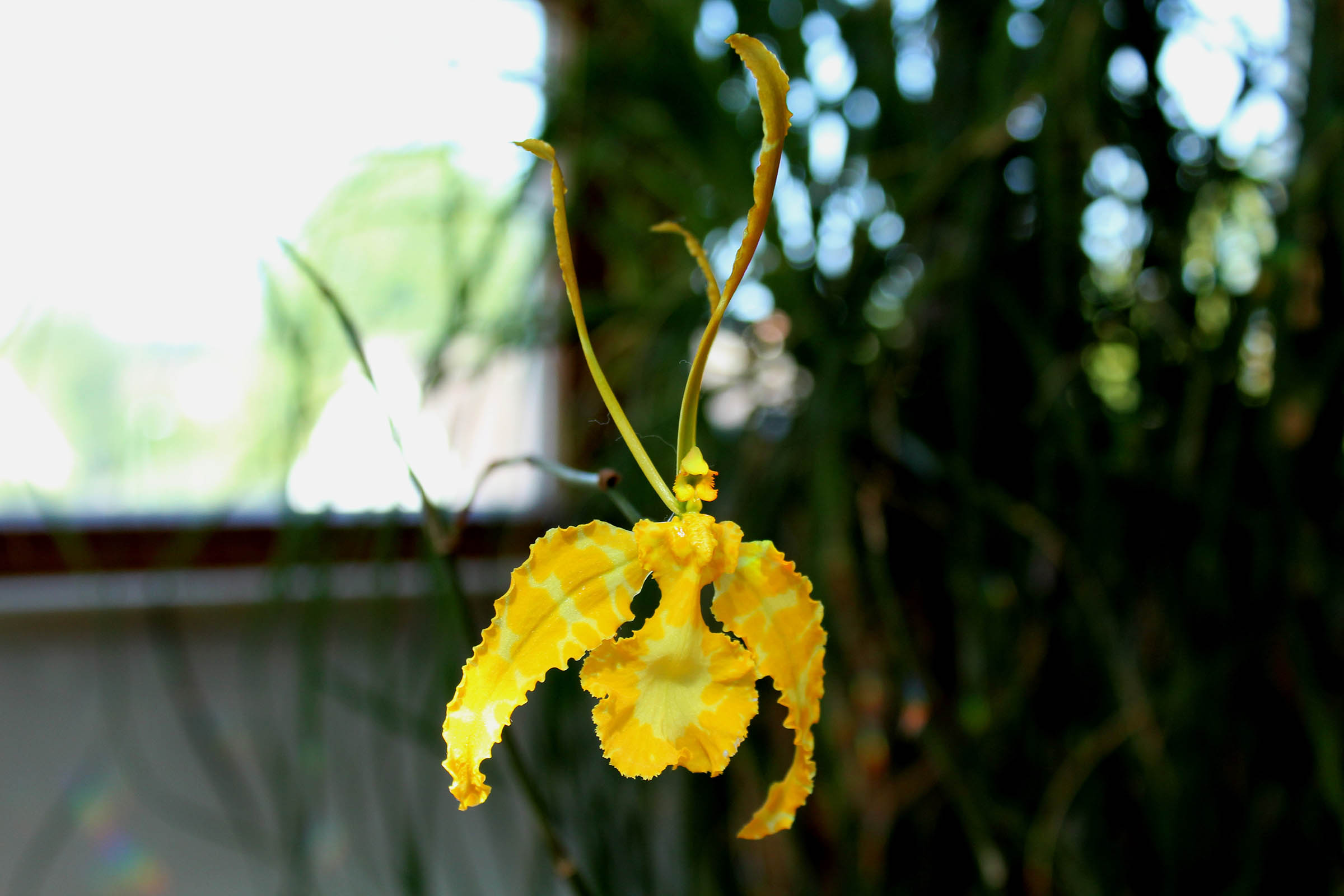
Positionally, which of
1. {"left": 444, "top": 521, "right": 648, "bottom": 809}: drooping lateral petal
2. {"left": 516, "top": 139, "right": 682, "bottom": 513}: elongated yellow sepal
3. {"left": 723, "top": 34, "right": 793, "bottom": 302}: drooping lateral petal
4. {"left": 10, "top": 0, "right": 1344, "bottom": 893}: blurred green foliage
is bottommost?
{"left": 10, "top": 0, "right": 1344, "bottom": 893}: blurred green foliage

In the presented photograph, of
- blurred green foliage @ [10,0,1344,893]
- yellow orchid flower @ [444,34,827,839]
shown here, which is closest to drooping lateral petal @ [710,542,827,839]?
yellow orchid flower @ [444,34,827,839]

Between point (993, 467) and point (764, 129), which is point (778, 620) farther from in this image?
point (993, 467)

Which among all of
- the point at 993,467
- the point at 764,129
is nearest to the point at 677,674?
the point at 764,129

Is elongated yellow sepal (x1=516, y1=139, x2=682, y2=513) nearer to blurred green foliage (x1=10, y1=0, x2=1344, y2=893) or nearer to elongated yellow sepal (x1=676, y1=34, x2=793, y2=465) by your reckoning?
elongated yellow sepal (x1=676, y1=34, x2=793, y2=465)

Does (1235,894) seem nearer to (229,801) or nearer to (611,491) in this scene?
(611,491)

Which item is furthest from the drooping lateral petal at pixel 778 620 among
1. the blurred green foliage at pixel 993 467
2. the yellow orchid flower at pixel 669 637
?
the blurred green foliage at pixel 993 467

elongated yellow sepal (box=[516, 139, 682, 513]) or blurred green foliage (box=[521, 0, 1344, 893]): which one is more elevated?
elongated yellow sepal (box=[516, 139, 682, 513])

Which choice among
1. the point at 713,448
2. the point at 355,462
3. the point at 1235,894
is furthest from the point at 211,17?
the point at 1235,894
